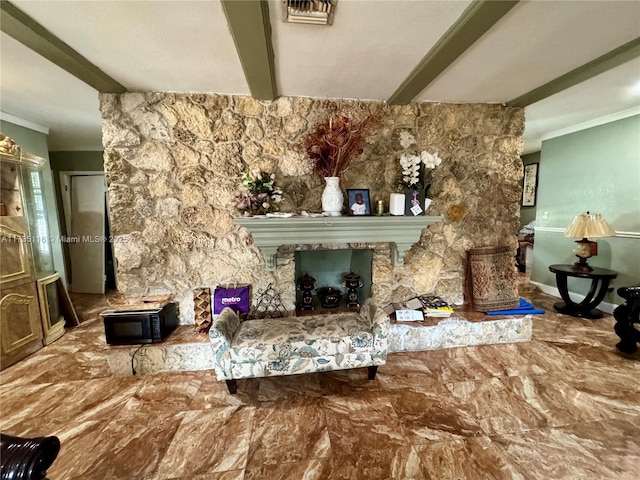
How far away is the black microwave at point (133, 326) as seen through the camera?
2283 millimetres

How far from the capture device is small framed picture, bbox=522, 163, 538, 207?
4.99 metres

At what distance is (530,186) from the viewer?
511 centimetres

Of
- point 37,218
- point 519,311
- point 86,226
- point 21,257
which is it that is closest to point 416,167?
point 519,311

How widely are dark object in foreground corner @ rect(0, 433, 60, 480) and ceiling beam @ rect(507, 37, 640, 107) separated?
351cm

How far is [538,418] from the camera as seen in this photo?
179 centimetres

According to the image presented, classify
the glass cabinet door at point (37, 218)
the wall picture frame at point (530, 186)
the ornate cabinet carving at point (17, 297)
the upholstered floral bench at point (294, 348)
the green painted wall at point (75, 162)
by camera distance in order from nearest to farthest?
the upholstered floral bench at point (294, 348) < the ornate cabinet carving at point (17, 297) < the glass cabinet door at point (37, 218) < the green painted wall at point (75, 162) < the wall picture frame at point (530, 186)

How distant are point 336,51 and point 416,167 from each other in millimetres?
1192

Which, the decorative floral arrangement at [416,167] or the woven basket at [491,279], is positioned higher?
the decorative floral arrangement at [416,167]

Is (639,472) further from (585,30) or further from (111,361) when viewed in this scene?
(111,361)

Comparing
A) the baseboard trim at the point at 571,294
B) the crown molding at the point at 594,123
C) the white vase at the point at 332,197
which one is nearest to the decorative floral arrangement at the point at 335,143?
the white vase at the point at 332,197

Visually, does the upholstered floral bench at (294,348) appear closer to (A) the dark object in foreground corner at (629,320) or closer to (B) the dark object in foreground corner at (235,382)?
(B) the dark object in foreground corner at (235,382)

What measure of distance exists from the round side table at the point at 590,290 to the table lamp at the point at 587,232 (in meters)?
0.12

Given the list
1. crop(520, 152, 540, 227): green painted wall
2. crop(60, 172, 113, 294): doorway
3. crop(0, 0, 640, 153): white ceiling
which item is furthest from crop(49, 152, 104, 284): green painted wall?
crop(520, 152, 540, 227): green painted wall

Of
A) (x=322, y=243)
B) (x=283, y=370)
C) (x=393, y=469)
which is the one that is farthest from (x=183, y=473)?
(x=322, y=243)
